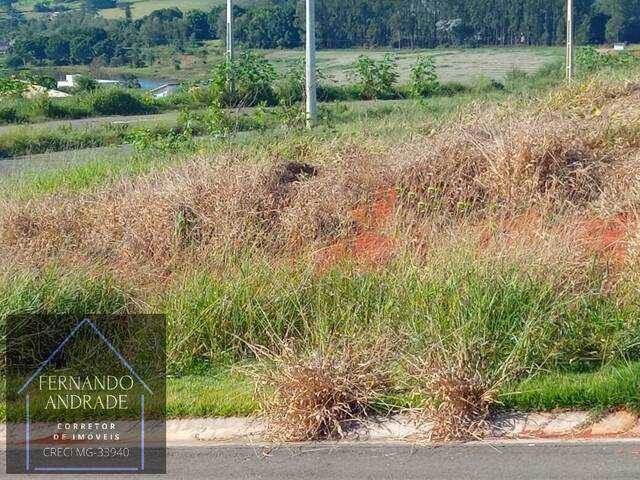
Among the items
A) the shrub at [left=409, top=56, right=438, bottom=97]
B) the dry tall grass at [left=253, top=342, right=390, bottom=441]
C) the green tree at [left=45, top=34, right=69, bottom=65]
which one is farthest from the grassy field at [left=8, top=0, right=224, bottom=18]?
the dry tall grass at [left=253, top=342, right=390, bottom=441]

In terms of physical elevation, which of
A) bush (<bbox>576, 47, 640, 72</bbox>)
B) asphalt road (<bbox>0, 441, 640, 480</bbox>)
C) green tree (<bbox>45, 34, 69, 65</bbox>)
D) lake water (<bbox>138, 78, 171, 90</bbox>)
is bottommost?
asphalt road (<bbox>0, 441, 640, 480</bbox>)

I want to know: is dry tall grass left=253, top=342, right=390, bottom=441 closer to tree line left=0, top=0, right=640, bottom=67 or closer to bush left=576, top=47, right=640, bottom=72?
bush left=576, top=47, right=640, bottom=72

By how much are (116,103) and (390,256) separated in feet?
69.2

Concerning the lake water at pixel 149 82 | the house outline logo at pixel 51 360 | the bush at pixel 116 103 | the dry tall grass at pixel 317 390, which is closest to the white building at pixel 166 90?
the bush at pixel 116 103

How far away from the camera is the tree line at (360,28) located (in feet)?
96.8

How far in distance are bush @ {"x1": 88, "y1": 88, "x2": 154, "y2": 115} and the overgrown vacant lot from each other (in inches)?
659

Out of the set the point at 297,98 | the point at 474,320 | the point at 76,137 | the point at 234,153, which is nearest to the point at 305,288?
the point at 474,320

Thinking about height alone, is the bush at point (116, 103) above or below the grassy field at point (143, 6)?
below

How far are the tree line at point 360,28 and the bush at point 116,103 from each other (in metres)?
4.84

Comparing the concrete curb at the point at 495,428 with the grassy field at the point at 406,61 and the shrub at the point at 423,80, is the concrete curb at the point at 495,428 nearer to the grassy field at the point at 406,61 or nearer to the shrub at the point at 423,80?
the shrub at the point at 423,80

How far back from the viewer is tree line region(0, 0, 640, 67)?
2950 cm

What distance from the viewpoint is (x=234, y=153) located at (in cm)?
1166

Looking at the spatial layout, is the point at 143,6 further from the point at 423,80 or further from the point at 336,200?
the point at 336,200

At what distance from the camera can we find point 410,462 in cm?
567
